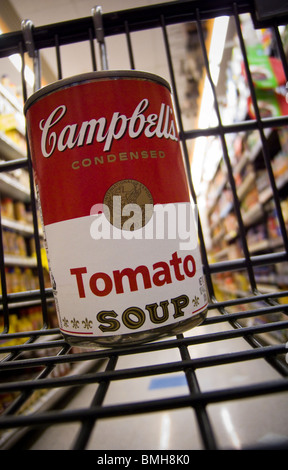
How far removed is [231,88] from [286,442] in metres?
3.22

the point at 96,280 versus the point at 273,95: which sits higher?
the point at 273,95

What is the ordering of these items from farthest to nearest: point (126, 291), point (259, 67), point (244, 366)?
point (244, 366) < point (259, 67) < point (126, 291)

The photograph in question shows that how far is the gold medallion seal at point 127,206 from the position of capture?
309 millimetres

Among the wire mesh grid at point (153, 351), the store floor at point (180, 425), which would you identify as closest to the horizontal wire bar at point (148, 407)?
the wire mesh grid at point (153, 351)

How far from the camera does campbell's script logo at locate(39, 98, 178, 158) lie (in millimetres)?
320

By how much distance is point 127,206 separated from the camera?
31 centimetres

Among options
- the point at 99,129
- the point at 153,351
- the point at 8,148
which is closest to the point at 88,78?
the point at 99,129

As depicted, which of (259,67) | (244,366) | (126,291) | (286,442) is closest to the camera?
(286,442)

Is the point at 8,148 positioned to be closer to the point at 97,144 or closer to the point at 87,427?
the point at 97,144

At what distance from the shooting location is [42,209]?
0.35 metres

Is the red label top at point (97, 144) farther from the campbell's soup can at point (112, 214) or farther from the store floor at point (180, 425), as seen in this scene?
the store floor at point (180, 425)
